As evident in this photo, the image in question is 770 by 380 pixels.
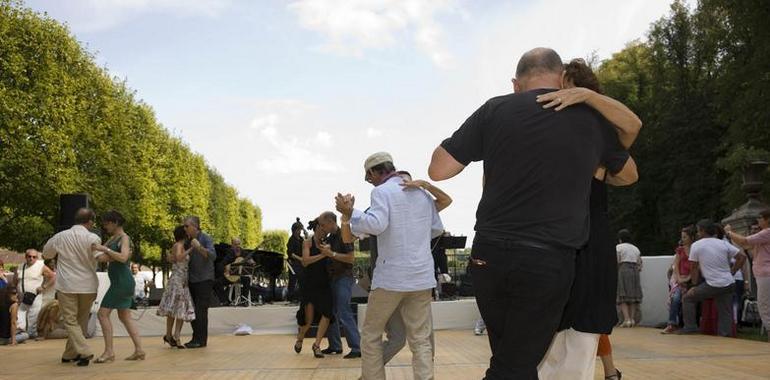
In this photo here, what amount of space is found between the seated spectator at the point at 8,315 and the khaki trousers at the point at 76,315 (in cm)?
512

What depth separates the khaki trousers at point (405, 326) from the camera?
616 cm

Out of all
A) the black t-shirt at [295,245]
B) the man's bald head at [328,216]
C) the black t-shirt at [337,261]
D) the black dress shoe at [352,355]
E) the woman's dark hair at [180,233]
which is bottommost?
the black dress shoe at [352,355]

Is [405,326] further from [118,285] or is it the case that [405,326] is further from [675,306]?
[675,306]

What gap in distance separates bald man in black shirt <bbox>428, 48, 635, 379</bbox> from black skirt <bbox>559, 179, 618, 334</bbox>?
211mm

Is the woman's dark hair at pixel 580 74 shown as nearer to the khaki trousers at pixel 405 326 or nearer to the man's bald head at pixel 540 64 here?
the man's bald head at pixel 540 64

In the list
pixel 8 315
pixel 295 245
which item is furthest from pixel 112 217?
pixel 8 315

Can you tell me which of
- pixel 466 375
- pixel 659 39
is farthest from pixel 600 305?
pixel 659 39

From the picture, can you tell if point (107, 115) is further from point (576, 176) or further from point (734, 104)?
point (576, 176)

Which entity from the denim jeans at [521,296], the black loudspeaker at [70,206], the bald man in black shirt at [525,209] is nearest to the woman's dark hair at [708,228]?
the bald man in black shirt at [525,209]

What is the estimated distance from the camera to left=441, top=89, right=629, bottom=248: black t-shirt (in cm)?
326

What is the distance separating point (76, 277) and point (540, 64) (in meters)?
8.18

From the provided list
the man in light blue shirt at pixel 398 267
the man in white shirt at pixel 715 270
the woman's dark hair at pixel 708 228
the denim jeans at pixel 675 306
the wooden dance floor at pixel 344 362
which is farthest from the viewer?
the denim jeans at pixel 675 306

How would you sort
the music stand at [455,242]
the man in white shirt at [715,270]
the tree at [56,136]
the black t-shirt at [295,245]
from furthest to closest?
the tree at [56,136]
the music stand at [455,242]
the man in white shirt at [715,270]
the black t-shirt at [295,245]

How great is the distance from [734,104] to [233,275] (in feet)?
65.3
